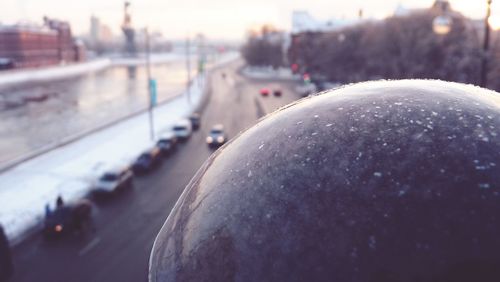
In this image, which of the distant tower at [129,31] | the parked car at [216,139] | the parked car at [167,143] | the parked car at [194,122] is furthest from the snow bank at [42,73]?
the parked car at [216,139]

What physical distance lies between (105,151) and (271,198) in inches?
846

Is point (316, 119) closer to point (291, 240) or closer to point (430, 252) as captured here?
point (291, 240)

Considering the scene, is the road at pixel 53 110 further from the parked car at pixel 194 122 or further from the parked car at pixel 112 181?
the parked car at pixel 112 181

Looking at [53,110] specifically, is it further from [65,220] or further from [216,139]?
[65,220]

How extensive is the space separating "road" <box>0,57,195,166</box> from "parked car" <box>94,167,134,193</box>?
24.1 feet

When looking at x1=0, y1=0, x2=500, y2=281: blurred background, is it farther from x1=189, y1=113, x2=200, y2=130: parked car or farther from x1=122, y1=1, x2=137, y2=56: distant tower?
x1=122, y1=1, x2=137, y2=56: distant tower

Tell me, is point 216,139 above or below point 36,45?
below

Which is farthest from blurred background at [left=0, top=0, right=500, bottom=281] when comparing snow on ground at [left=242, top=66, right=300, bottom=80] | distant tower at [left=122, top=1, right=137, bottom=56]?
distant tower at [left=122, top=1, right=137, bottom=56]

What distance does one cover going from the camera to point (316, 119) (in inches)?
89.4

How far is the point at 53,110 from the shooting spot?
3969 centimetres

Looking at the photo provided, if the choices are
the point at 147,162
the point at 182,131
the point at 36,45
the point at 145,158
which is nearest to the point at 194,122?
the point at 182,131

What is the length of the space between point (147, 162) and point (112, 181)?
3447 mm

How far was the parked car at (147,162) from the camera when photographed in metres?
19.2

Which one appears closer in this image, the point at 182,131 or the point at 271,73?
the point at 182,131
